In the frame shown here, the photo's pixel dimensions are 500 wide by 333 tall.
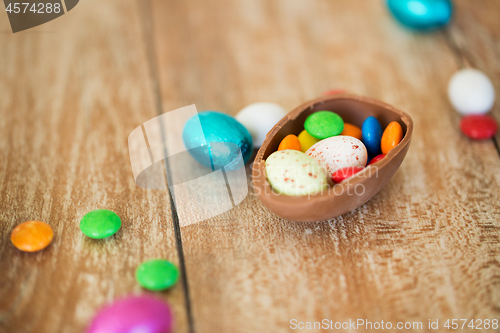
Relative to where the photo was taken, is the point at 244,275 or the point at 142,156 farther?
the point at 142,156

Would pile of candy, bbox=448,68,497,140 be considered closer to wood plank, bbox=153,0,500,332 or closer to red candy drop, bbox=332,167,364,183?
wood plank, bbox=153,0,500,332

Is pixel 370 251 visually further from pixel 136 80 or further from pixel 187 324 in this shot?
pixel 136 80

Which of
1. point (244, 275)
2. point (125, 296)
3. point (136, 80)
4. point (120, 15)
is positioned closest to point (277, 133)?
point (244, 275)

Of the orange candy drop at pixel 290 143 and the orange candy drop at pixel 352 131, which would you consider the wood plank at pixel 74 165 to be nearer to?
the orange candy drop at pixel 290 143

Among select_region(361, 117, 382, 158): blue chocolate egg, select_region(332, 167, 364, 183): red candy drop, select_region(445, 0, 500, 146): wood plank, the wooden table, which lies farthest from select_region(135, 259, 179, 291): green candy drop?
select_region(445, 0, 500, 146): wood plank

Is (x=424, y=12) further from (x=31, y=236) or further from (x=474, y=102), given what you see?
(x=31, y=236)

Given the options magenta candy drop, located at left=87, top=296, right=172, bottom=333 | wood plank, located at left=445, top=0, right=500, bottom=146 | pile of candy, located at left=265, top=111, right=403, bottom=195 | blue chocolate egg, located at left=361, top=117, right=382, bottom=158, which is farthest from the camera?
wood plank, located at left=445, top=0, right=500, bottom=146
